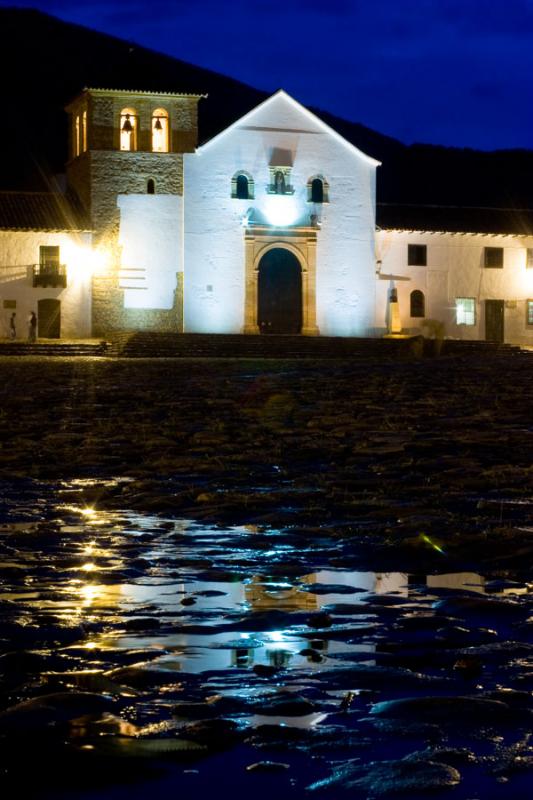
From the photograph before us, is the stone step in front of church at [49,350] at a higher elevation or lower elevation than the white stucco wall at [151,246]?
lower

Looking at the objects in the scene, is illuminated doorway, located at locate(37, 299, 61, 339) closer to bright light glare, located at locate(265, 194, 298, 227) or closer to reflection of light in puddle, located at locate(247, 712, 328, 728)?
bright light glare, located at locate(265, 194, 298, 227)

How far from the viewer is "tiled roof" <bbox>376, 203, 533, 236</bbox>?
53.3 meters

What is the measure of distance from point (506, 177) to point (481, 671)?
11217 cm

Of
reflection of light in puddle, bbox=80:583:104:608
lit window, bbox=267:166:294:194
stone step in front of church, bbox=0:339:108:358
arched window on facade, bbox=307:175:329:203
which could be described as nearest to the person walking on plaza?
stone step in front of church, bbox=0:339:108:358

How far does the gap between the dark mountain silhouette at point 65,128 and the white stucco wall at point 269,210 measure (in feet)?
46.4

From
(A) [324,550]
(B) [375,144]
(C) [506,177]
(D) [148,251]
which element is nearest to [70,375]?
(A) [324,550]

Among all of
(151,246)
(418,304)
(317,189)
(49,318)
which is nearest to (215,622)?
(49,318)

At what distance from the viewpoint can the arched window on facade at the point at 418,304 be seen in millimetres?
53375

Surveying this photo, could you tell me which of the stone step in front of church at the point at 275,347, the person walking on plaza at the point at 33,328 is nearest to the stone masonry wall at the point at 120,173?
the person walking on plaza at the point at 33,328

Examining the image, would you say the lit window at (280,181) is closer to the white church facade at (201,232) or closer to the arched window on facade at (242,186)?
the white church facade at (201,232)

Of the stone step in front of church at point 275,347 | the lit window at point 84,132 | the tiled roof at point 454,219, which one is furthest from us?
the tiled roof at point 454,219

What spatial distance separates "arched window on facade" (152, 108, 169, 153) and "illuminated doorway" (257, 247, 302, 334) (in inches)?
227

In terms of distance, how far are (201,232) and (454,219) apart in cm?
1102

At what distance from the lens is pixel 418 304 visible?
53500 mm
